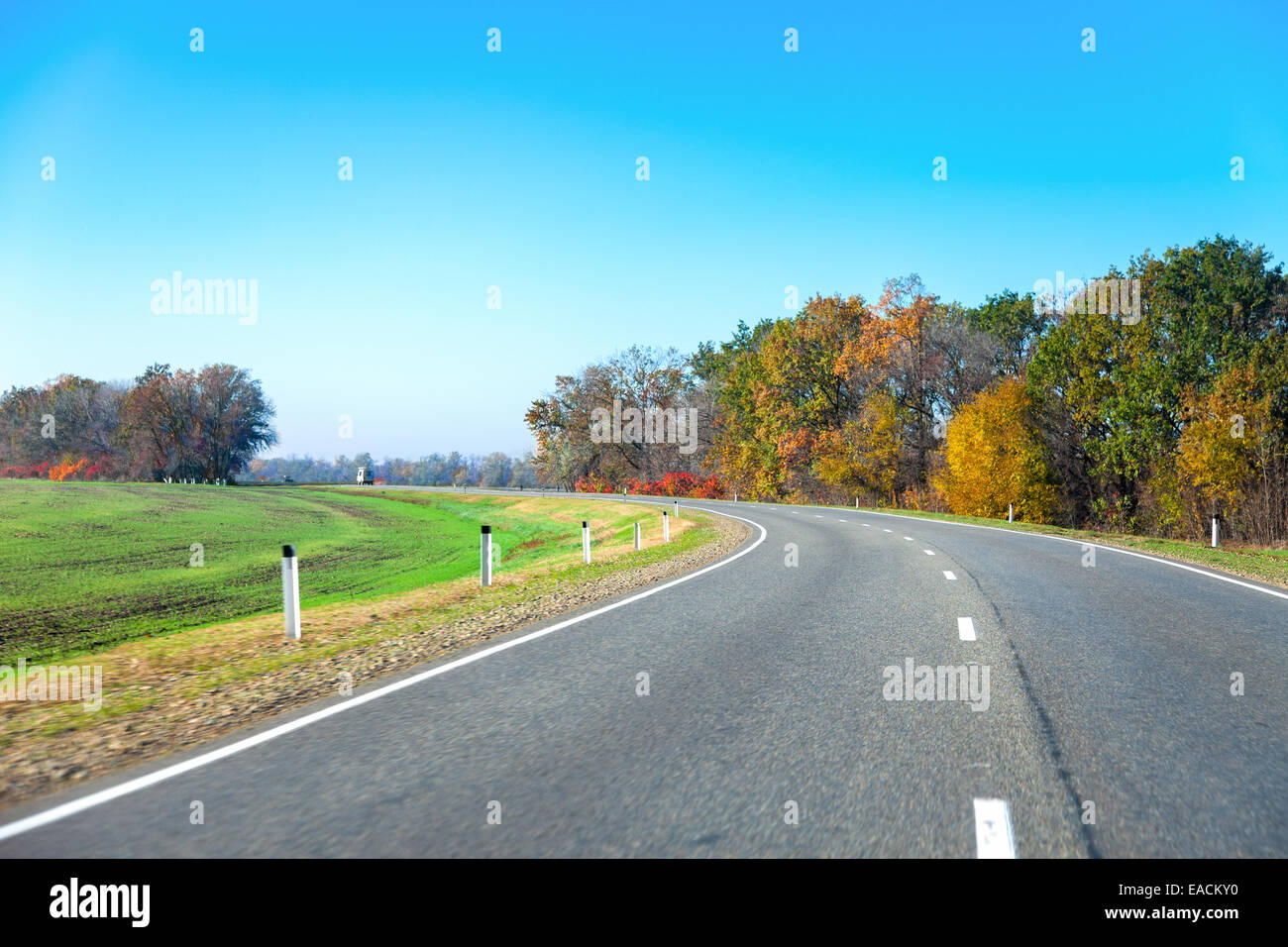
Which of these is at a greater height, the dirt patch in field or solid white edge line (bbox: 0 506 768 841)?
solid white edge line (bbox: 0 506 768 841)

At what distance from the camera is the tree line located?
4041 centimetres

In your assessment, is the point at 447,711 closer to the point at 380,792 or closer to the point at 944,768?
the point at 380,792

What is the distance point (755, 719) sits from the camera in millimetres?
5461

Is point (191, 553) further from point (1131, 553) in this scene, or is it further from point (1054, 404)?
point (1054, 404)

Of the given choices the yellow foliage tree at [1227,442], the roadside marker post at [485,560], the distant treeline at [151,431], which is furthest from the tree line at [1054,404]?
the distant treeline at [151,431]

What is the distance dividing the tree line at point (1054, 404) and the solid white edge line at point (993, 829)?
134 ft

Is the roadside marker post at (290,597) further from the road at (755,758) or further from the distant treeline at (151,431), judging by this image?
the distant treeline at (151,431)

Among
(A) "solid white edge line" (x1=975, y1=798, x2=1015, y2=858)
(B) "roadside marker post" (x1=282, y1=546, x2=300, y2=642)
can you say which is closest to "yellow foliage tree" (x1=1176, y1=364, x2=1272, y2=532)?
(B) "roadside marker post" (x1=282, y1=546, x2=300, y2=642)

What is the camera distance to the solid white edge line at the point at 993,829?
11.3 feet

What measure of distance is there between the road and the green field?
827 cm

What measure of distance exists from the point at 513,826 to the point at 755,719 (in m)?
2.23

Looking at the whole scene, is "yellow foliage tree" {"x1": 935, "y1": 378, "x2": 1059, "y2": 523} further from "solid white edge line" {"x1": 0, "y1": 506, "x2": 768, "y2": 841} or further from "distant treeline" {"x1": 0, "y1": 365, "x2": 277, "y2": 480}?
"distant treeline" {"x1": 0, "y1": 365, "x2": 277, "y2": 480}

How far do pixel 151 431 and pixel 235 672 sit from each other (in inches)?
3944

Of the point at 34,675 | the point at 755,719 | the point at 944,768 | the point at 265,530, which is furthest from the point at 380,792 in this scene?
the point at 265,530
